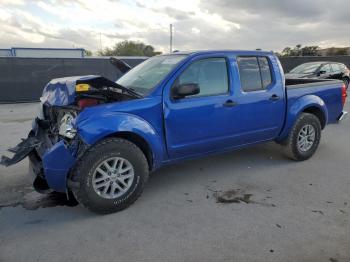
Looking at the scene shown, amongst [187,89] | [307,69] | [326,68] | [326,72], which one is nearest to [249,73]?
[187,89]

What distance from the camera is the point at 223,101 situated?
4523 millimetres

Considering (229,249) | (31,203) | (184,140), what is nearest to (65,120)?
(31,203)

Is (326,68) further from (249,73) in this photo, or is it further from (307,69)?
(249,73)

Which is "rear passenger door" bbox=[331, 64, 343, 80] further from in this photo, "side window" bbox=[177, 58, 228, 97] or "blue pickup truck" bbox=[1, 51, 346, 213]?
"side window" bbox=[177, 58, 228, 97]

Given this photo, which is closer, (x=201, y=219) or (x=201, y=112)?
(x=201, y=219)

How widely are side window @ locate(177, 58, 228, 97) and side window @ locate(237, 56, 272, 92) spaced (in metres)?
0.31

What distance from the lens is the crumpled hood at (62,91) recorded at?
3.90m

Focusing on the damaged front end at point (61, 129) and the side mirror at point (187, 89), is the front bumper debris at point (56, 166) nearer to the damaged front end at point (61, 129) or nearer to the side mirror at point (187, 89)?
the damaged front end at point (61, 129)

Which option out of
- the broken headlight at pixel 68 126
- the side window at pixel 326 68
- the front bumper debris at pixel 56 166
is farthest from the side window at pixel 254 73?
the side window at pixel 326 68

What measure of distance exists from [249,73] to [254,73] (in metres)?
0.10

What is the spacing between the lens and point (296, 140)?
544 centimetres

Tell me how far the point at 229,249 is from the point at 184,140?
5.19ft

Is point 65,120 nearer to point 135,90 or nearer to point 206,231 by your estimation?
point 135,90

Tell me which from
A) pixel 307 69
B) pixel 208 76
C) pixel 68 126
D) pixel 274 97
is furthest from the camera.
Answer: pixel 307 69
